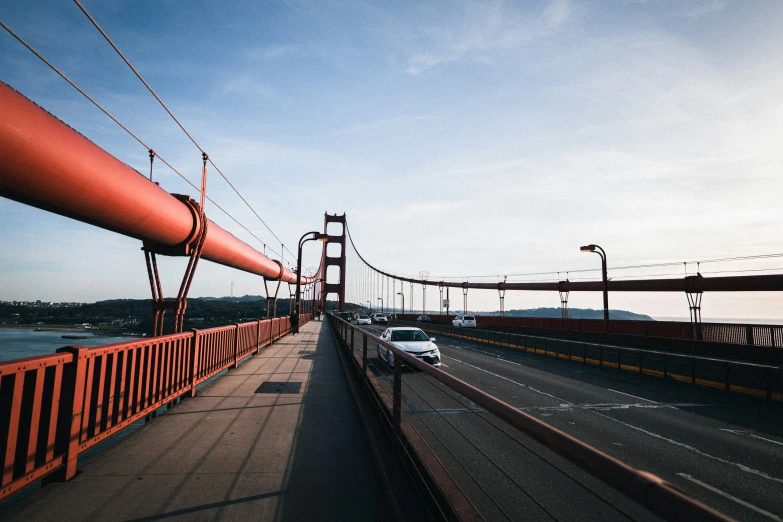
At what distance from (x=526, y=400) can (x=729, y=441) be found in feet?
12.2

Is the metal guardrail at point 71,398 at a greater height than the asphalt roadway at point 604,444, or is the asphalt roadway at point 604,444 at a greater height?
the metal guardrail at point 71,398

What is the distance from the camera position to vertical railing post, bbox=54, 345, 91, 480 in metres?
4.12

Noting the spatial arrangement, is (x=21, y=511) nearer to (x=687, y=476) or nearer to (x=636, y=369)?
(x=687, y=476)

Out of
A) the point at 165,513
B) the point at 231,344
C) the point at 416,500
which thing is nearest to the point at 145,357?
the point at 165,513

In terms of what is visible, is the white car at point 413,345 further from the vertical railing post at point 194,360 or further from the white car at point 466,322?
the white car at point 466,322

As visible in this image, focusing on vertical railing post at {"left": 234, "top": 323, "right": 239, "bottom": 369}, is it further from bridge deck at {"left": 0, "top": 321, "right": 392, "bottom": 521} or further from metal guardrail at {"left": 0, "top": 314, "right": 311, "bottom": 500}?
metal guardrail at {"left": 0, "top": 314, "right": 311, "bottom": 500}

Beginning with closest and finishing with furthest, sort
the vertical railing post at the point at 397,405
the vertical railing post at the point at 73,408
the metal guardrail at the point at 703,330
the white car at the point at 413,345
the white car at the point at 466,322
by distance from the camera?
the vertical railing post at the point at 73,408
the vertical railing post at the point at 397,405
the white car at the point at 413,345
the metal guardrail at the point at 703,330
the white car at the point at 466,322

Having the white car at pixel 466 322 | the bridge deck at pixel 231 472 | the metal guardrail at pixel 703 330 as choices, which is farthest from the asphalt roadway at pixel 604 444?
the white car at pixel 466 322

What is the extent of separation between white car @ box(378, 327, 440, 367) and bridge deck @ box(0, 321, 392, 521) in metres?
5.86

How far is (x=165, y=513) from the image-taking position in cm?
352

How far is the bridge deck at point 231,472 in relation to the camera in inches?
142

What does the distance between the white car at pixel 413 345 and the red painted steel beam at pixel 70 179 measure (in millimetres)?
7308

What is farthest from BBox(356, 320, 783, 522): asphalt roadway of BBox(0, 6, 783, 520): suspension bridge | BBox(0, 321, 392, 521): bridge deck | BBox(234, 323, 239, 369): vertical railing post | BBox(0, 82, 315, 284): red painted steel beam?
BBox(0, 82, 315, 284): red painted steel beam

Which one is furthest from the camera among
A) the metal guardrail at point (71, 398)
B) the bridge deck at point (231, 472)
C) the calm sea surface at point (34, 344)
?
the calm sea surface at point (34, 344)
